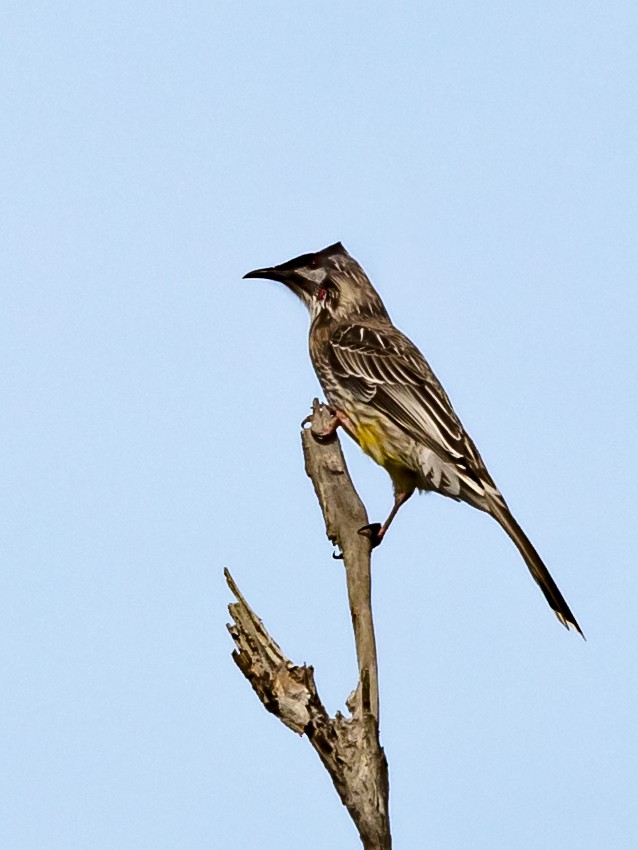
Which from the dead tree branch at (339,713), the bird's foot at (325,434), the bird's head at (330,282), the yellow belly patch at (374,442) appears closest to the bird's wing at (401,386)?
the yellow belly patch at (374,442)

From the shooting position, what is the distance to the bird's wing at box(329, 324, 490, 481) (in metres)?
9.31

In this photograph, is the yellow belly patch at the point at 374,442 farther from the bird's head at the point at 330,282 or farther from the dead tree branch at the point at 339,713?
the dead tree branch at the point at 339,713

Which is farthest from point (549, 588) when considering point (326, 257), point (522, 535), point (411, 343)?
point (326, 257)

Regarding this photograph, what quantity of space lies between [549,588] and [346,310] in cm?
346

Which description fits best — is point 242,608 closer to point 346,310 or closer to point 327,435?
point 327,435

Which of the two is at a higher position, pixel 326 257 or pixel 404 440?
pixel 326 257

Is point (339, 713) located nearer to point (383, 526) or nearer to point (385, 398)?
point (383, 526)

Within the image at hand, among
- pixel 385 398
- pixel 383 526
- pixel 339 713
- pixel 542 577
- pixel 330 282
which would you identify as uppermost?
pixel 330 282

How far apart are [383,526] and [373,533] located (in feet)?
1.59

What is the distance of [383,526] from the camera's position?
8867 mm

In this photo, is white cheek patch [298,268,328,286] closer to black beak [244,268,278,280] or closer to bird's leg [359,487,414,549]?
black beak [244,268,278,280]

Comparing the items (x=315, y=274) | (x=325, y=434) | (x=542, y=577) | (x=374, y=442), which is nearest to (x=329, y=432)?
(x=325, y=434)

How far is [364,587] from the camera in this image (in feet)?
24.7

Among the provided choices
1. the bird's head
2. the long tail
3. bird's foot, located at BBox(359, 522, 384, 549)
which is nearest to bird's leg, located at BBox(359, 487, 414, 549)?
bird's foot, located at BBox(359, 522, 384, 549)
